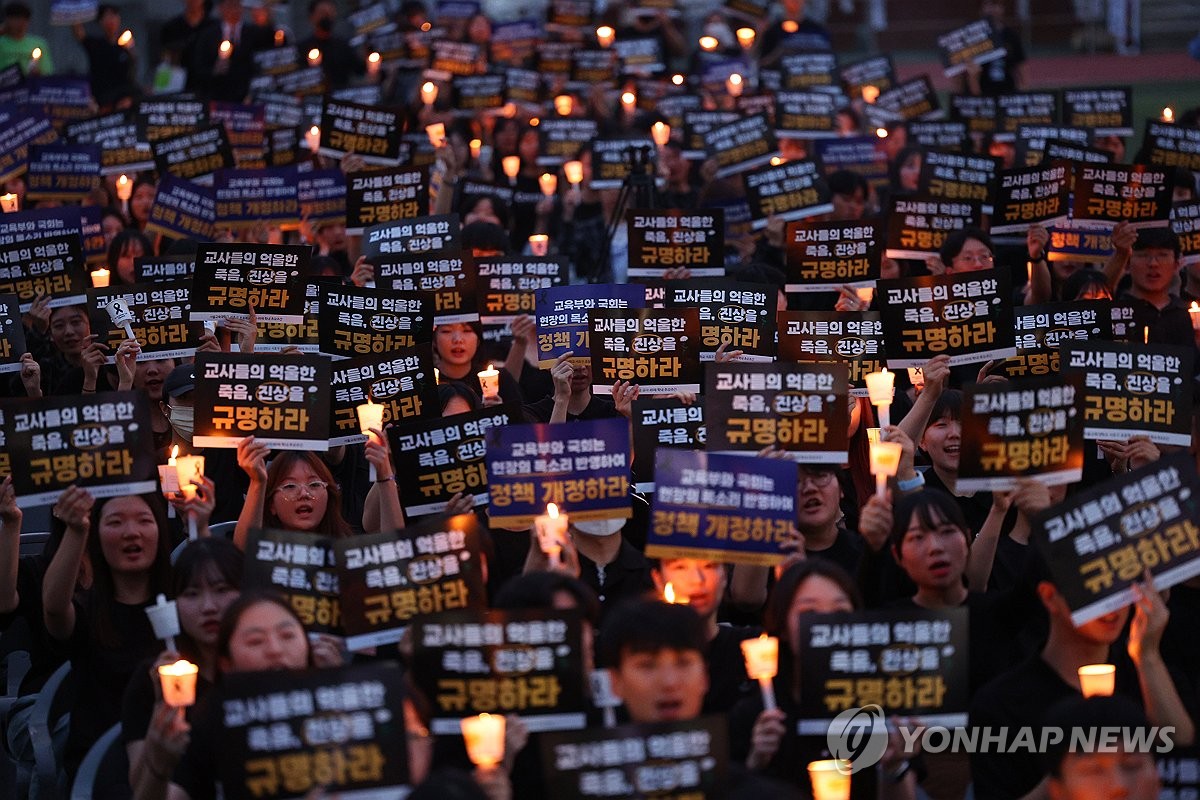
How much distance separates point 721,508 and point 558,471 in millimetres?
764

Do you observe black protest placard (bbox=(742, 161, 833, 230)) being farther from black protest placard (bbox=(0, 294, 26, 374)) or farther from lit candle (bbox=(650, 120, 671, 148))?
black protest placard (bbox=(0, 294, 26, 374))

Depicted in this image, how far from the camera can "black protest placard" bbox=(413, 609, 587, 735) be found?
17.6 ft

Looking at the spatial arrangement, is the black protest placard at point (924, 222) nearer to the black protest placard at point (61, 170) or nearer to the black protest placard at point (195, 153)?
the black protest placard at point (195, 153)

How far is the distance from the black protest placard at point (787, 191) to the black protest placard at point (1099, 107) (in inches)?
144

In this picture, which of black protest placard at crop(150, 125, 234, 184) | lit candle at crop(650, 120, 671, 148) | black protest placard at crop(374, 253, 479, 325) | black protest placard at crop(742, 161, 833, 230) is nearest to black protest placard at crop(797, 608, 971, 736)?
black protest placard at crop(374, 253, 479, 325)

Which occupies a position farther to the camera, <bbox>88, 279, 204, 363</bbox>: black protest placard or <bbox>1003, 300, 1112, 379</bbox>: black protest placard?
<bbox>88, 279, 204, 363</bbox>: black protest placard

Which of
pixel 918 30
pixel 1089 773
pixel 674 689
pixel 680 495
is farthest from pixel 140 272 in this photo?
pixel 918 30

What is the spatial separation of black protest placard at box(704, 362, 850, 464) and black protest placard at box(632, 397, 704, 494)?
0.56 m

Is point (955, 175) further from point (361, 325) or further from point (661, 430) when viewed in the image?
point (661, 430)

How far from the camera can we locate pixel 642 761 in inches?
188

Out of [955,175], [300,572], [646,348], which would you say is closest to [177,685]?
[300,572]

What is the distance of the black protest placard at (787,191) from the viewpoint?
1245 cm

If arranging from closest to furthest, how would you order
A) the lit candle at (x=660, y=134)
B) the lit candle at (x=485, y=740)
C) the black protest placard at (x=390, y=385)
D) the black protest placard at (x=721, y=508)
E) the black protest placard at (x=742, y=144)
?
the lit candle at (x=485, y=740), the black protest placard at (x=721, y=508), the black protest placard at (x=390, y=385), the lit candle at (x=660, y=134), the black protest placard at (x=742, y=144)

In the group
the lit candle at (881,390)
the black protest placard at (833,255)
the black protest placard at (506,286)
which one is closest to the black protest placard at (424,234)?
the black protest placard at (506,286)
